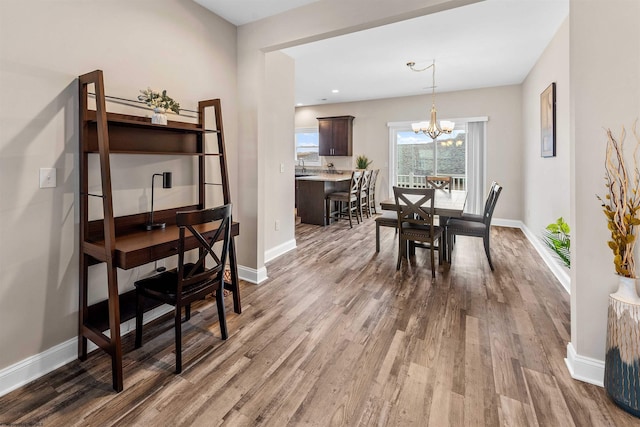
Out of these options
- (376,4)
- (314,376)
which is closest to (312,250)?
(314,376)

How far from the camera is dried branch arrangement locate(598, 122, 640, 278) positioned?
5.17 ft

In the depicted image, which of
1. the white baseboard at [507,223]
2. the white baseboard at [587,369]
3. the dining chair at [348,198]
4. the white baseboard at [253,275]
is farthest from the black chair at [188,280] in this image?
the white baseboard at [507,223]

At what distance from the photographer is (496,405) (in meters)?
1.64

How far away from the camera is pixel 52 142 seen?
6.17ft

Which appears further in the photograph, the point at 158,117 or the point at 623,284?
the point at 158,117

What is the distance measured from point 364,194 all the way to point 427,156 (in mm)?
1687

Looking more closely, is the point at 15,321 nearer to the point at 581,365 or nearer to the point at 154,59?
the point at 154,59

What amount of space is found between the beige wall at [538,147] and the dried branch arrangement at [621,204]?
0.91 meters

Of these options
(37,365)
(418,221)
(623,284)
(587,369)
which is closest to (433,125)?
(418,221)

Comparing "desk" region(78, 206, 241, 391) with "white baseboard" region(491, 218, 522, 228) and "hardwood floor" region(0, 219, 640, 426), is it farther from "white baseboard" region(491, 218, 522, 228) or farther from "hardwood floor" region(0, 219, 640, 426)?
"white baseboard" region(491, 218, 522, 228)

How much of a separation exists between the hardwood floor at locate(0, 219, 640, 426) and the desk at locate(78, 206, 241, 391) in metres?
0.22

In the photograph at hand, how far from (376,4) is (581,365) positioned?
2.81 metres

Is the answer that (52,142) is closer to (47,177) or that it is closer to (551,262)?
(47,177)

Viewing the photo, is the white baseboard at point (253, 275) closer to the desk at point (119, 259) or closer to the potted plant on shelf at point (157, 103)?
the desk at point (119, 259)
